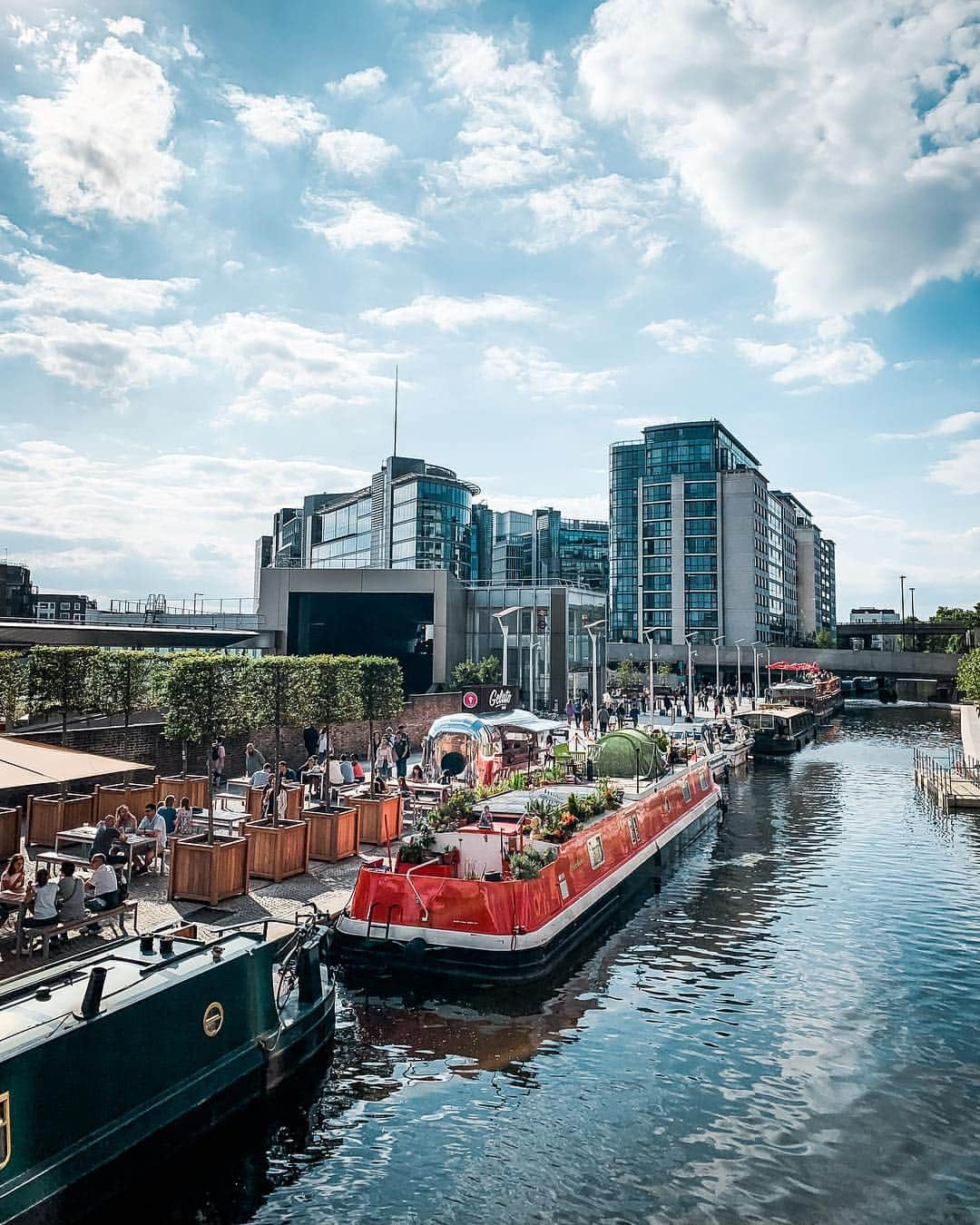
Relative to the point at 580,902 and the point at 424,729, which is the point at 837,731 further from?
the point at 580,902

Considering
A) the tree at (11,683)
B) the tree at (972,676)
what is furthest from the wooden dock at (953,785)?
the tree at (11,683)

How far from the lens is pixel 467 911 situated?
53.8 feet

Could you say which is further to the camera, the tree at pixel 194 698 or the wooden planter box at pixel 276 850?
the tree at pixel 194 698

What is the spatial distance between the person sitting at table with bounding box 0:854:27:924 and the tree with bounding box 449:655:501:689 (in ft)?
131

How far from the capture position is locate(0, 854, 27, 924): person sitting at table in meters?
15.0

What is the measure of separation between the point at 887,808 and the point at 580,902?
22110mm

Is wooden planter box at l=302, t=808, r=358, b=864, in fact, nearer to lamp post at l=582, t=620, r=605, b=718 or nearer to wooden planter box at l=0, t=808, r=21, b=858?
wooden planter box at l=0, t=808, r=21, b=858

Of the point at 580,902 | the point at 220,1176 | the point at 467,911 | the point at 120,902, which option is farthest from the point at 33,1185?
the point at 580,902

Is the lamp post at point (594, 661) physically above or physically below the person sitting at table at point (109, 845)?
above

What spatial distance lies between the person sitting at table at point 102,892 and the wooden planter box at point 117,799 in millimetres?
7197

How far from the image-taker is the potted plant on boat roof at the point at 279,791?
1945 cm

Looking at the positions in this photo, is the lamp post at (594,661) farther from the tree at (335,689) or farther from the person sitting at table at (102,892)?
the person sitting at table at (102,892)

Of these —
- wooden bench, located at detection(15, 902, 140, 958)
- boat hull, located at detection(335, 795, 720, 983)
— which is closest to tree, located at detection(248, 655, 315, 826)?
boat hull, located at detection(335, 795, 720, 983)

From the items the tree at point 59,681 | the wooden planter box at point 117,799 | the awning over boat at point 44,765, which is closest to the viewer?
the awning over boat at point 44,765
